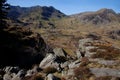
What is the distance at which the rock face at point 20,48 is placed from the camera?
134 feet

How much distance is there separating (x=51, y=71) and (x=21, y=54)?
9030 millimetres

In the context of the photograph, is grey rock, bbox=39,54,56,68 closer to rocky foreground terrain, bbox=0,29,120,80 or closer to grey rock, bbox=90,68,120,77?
rocky foreground terrain, bbox=0,29,120,80

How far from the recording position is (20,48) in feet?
141

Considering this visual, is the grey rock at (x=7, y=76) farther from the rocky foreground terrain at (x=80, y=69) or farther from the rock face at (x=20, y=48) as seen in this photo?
the rock face at (x=20, y=48)

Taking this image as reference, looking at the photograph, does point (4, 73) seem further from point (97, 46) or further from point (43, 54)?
point (97, 46)

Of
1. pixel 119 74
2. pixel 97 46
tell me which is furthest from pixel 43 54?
pixel 119 74

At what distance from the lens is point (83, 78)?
29797mm

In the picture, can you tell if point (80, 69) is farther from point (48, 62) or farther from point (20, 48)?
point (20, 48)

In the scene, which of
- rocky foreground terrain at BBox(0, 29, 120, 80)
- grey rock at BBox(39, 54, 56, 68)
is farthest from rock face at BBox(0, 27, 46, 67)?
grey rock at BBox(39, 54, 56, 68)

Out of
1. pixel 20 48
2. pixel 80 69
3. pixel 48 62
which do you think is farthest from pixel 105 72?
pixel 20 48

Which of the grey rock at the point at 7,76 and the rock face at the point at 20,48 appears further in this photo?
the rock face at the point at 20,48

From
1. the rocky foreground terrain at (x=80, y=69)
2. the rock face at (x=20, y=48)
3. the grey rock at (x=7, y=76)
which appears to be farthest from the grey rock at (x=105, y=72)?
the rock face at (x=20, y=48)

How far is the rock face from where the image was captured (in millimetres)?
40812

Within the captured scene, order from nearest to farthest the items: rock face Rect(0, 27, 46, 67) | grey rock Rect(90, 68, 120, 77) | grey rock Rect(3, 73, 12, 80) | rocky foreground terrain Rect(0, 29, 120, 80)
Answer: grey rock Rect(90, 68, 120, 77)
rocky foreground terrain Rect(0, 29, 120, 80)
grey rock Rect(3, 73, 12, 80)
rock face Rect(0, 27, 46, 67)
